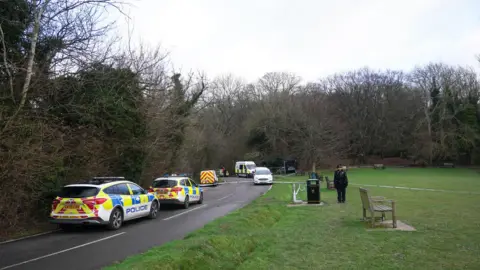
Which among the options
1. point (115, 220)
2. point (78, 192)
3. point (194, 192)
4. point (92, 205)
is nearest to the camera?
point (92, 205)

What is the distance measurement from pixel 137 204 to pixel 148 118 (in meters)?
10.5

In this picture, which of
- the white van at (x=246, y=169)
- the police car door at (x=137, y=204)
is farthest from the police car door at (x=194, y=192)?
the white van at (x=246, y=169)

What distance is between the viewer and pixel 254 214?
12797 mm

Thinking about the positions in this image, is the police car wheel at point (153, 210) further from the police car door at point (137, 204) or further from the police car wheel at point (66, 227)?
the police car wheel at point (66, 227)

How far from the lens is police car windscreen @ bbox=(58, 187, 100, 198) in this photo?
11.9 m

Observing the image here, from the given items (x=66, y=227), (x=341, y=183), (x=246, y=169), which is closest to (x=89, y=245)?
(x=66, y=227)

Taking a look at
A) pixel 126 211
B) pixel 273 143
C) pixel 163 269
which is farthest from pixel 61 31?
pixel 273 143

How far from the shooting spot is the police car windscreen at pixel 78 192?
39.1 feet

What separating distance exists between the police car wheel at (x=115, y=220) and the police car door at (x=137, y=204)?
53 centimetres

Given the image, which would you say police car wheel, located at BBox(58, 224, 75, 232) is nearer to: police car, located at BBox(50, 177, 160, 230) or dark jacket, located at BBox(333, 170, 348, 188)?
police car, located at BBox(50, 177, 160, 230)

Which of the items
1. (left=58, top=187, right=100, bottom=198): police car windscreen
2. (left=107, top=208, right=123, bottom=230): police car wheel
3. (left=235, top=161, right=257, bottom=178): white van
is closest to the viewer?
(left=58, top=187, right=100, bottom=198): police car windscreen

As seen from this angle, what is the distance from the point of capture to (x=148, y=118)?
23984 mm

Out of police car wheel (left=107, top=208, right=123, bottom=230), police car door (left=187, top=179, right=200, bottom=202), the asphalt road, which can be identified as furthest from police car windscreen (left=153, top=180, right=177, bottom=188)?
police car wheel (left=107, top=208, right=123, bottom=230)

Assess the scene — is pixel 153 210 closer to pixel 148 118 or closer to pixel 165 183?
pixel 165 183
